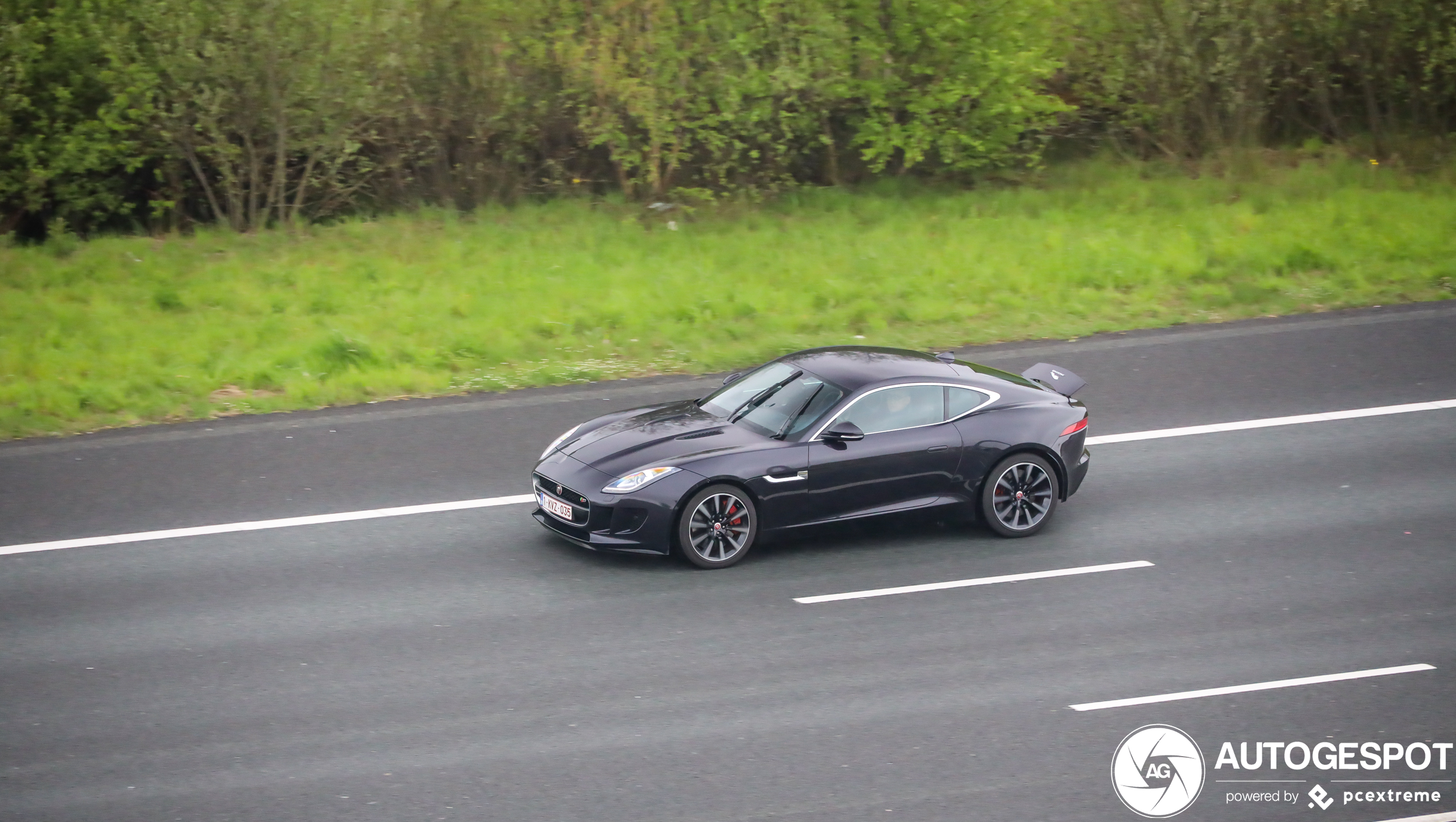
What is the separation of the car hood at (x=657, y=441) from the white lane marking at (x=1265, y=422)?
4001mm

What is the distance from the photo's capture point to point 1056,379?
10.9m

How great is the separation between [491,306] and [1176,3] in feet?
40.5

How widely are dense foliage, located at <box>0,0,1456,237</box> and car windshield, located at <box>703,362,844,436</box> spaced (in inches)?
383

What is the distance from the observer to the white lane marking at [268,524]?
391 inches

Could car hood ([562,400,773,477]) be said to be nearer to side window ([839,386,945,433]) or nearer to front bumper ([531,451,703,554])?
front bumper ([531,451,703,554])

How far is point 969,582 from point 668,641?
229 centimetres

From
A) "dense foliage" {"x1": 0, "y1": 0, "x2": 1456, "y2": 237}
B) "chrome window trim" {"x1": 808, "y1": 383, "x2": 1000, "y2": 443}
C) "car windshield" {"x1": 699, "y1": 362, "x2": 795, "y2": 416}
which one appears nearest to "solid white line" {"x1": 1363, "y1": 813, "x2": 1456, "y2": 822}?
"chrome window trim" {"x1": 808, "y1": 383, "x2": 1000, "y2": 443}

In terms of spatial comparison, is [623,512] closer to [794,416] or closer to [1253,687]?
[794,416]

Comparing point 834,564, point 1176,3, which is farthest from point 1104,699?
point 1176,3

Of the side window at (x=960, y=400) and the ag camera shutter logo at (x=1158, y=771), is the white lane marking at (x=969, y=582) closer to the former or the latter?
the side window at (x=960, y=400)

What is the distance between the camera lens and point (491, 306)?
52.4 ft

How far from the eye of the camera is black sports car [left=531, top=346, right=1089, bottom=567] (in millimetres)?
9281

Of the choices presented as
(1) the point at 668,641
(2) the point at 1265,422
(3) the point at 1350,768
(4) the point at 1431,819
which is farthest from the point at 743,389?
(4) the point at 1431,819

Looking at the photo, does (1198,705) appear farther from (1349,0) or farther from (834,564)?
(1349,0)
